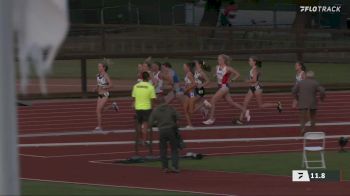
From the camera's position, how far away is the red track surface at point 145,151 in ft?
55.3

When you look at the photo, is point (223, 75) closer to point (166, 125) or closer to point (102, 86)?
point (102, 86)

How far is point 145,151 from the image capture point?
2169 cm

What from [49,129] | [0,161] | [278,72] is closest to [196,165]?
[49,129]

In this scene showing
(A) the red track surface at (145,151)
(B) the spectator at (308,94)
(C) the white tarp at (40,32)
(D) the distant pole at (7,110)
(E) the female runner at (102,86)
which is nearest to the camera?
(C) the white tarp at (40,32)

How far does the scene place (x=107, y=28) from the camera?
43531 millimetres

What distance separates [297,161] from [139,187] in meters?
4.26

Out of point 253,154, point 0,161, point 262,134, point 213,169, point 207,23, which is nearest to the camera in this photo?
point 0,161

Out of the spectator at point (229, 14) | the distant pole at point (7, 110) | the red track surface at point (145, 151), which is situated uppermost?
the spectator at point (229, 14)

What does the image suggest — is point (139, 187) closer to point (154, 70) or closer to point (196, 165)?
point (196, 165)

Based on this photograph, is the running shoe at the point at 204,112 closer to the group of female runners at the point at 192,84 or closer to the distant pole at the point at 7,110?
the group of female runners at the point at 192,84

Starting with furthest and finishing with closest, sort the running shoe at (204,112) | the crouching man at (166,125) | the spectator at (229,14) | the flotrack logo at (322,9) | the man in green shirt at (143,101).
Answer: the spectator at (229,14) < the flotrack logo at (322,9) < the running shoe at (204,112) < the man in green shirt at (143,101) < the crouching man at (166,125)

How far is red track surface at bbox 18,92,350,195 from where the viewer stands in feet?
55.3

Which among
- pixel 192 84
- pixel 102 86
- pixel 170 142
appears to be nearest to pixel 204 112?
pixel 192 84

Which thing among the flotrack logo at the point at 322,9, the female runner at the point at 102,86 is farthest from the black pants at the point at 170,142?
the flotrack logo at the point at 322,9
